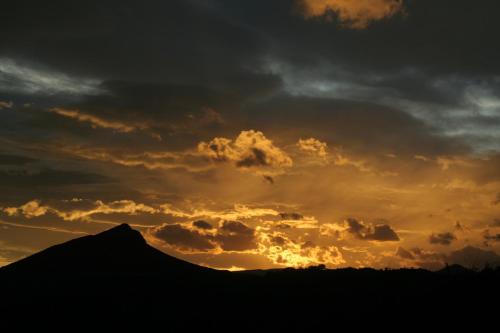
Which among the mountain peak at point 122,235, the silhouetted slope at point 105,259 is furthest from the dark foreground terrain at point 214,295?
the mountain peak at point 122,235

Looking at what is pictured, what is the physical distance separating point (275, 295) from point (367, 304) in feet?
34.5

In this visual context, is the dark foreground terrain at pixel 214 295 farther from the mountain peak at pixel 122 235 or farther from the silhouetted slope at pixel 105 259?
the mountain peak at pixel 122 235

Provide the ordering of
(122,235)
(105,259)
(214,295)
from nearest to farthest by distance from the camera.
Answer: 1. (214,295)
2. (105,259)
3. (122,235)

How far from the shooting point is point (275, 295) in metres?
48.7

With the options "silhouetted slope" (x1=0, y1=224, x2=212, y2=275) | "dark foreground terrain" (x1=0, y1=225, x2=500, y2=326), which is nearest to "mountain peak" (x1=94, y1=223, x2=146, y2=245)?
"silhouetted slope" (x1=0, y1=224, x2=212, y2=275)

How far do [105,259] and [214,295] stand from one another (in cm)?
1885

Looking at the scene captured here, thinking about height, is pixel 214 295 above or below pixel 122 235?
below

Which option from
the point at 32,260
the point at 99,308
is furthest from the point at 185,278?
the point at 32,260

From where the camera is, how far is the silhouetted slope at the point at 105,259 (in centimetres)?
6162

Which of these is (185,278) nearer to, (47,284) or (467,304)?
(47,284)

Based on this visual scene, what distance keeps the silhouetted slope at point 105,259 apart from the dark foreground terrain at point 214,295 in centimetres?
12

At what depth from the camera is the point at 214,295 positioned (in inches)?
1982

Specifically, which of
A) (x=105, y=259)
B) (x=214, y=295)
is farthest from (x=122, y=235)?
(x=214, y=295)

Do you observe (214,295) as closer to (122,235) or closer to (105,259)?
(105,259)
